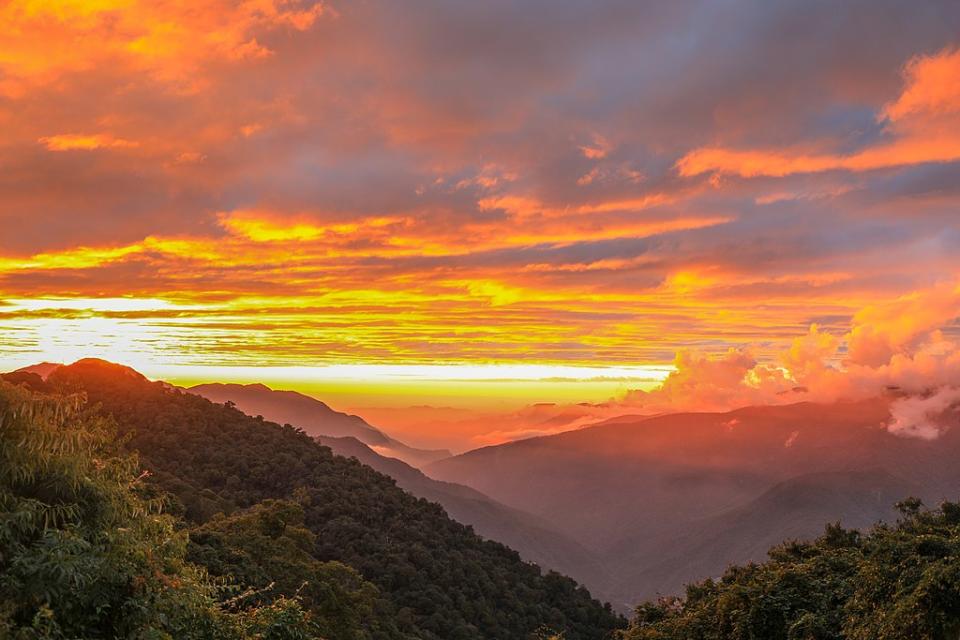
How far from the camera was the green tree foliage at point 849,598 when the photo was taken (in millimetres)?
20906

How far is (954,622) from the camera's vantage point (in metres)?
20.5

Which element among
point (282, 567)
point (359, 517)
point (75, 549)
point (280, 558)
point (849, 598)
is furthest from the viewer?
point (359, 517)

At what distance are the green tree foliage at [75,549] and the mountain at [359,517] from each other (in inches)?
1492

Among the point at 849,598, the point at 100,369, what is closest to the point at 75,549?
the point at 849,598

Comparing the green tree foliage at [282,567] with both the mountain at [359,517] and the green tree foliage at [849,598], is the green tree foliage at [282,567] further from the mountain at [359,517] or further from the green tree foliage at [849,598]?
the green tree foliage at [849,598]

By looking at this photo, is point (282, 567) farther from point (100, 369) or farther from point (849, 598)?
point (100, 369)

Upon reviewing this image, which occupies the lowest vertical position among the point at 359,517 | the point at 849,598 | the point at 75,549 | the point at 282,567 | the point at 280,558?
the point at 359,517

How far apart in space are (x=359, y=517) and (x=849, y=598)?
5289 centimetres

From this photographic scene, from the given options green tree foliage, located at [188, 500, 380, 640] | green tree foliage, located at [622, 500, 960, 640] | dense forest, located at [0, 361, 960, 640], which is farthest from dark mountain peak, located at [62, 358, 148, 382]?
green tree foliage, located at [622, 500, 960, 640]

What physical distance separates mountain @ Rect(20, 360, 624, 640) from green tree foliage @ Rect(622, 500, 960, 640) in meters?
22.6

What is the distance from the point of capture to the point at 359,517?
7262cm

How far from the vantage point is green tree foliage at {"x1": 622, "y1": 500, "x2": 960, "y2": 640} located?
2091 cm

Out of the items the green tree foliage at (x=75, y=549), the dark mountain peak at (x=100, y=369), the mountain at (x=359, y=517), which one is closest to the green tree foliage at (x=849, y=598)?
the green tree foliage at (x=75, y=549)

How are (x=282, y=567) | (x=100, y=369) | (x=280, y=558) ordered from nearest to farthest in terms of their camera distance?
(x=282, y=567) → (x=280, y=558) → (x=100, y=369)
